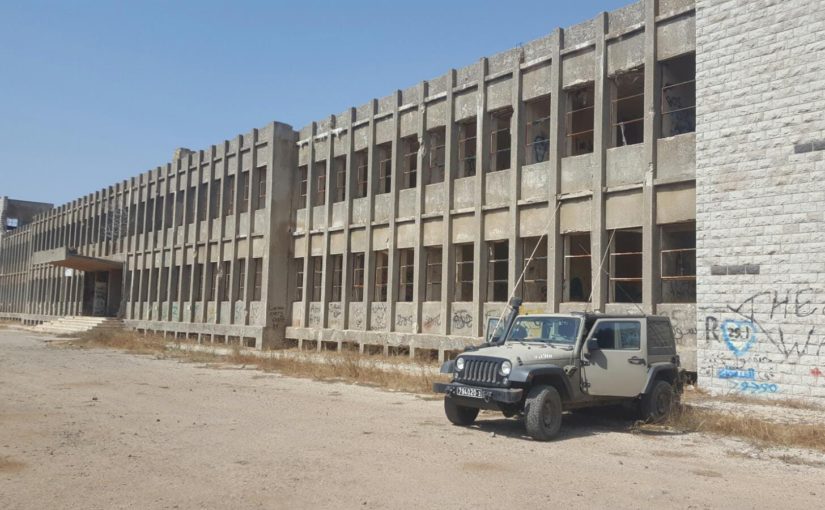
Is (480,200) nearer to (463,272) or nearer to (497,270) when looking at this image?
(497,270)

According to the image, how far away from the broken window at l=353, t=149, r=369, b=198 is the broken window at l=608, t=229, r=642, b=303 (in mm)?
10731

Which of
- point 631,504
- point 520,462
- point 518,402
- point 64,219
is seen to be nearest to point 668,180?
point 518,402

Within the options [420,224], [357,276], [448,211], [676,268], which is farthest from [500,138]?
[676,268]

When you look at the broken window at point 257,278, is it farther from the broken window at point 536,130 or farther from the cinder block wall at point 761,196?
the cinder block wall at point 761,196

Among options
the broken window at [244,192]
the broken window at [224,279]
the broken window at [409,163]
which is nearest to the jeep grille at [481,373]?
the broken window at [409,163]

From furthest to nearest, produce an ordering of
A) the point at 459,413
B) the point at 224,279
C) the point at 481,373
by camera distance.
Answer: the point at 224,279 → the point at 459,413 → the point at 481,373

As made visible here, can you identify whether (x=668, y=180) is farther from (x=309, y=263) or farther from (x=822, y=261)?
(x=309, y=263)

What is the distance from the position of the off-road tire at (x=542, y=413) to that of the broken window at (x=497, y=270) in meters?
11.5

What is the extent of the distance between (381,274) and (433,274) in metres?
3.00

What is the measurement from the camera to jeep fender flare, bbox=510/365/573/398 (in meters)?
9.63

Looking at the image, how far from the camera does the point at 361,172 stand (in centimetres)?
2797

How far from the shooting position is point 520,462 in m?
8.24

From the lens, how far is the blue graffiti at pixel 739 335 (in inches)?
576

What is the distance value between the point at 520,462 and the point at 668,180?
10589 mm
